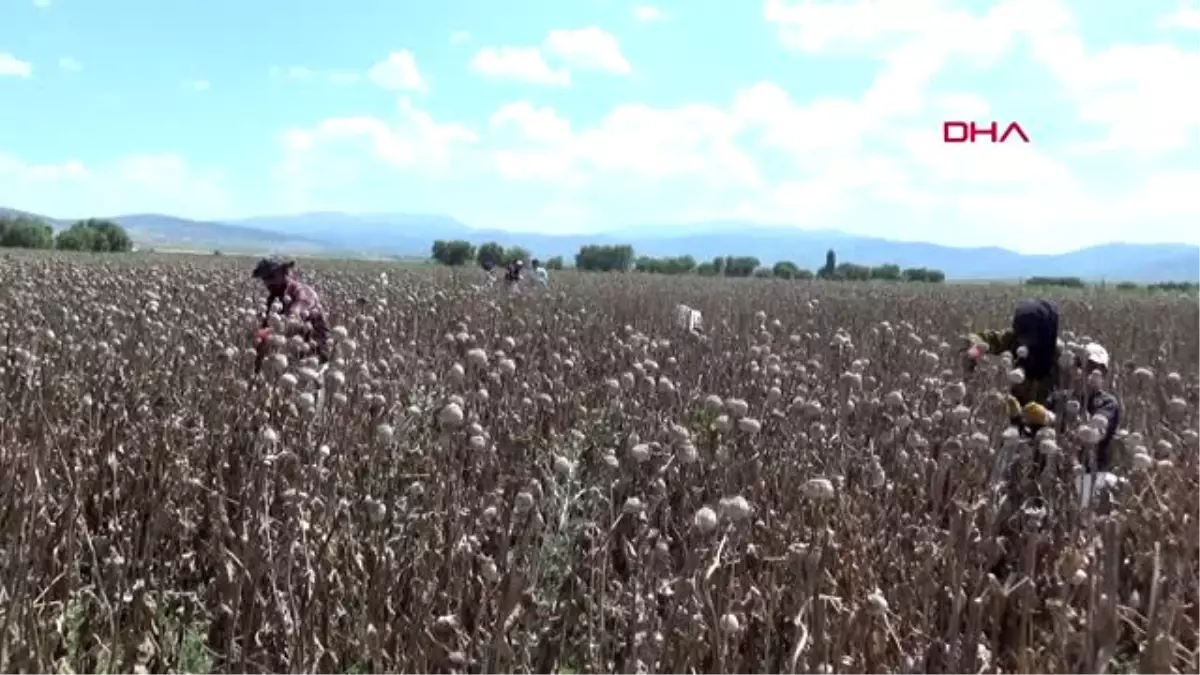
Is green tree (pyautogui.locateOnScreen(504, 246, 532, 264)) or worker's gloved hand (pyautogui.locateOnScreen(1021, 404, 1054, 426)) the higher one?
green tree (pyautogui.locateOnScreen(504, 246, 532, 264))

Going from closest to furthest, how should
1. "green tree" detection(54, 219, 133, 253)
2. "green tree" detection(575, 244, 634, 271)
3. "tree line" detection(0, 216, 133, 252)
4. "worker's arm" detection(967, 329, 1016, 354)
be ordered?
"worker's arm" detection(967, 329, 1016, 354)
"green tree" detection(54, 219, 133, 253)
"tree line" detection(0, 216, 133, 252)
"green tree" detection(575, 244, 634, 271)

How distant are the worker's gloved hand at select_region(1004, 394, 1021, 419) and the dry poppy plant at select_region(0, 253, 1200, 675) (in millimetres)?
54

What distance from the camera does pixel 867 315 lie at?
47.6 ft

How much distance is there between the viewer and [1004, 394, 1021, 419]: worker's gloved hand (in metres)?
4.52

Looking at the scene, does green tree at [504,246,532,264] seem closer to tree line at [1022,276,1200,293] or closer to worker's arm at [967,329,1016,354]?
worker's arm at [967,329,1016,354]

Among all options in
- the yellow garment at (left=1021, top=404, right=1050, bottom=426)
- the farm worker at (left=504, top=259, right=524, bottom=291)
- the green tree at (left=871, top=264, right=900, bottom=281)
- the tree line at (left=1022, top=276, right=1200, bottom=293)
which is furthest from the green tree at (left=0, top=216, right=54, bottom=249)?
the yellow garment at (left=1021, top=404, right=1050, bottom=426)

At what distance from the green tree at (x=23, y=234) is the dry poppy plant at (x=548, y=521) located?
46147 mm

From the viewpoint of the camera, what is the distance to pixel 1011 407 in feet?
15.6

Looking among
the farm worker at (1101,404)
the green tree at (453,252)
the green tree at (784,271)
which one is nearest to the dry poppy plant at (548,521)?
the farm worker at (1101,404)

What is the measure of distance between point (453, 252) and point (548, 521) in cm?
4941

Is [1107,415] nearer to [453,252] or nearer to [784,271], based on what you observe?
A: [784,271]

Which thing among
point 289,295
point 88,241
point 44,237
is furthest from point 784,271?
point 289,295

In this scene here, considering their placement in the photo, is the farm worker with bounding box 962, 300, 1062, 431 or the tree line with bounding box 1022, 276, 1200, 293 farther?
the tree line with bounding box 1022, 276, 1200, 293

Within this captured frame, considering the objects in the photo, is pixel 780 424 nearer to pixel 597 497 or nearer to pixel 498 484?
pixel 597 497
